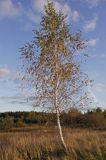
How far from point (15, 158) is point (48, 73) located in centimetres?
703

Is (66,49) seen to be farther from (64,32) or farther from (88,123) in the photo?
(88,123)

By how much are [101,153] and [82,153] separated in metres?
1.32

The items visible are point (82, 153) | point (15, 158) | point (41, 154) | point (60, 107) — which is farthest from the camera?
point (60, 107)

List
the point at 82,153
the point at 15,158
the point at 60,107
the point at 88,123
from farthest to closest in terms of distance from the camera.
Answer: the point at 88,123, the point at 60,107, the point at 82,153, the point at 15,158

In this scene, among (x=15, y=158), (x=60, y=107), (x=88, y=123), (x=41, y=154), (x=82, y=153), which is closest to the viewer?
(x=15, y=158)

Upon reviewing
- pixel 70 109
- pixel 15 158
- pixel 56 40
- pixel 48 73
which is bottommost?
pixel 15 158

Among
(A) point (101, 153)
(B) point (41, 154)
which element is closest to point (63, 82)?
(B) point (41, 154)

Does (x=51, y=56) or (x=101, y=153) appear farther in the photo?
(x=51, y=56)

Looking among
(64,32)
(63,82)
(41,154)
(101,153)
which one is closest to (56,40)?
(64,32)

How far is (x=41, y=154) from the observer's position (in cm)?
1966

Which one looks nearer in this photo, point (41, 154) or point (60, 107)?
point (41, 154)

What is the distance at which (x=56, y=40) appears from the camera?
75.6ft

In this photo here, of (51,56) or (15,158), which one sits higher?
(51,56)

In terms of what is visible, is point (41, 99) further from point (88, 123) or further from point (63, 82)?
point (88, 123)
